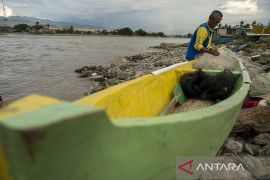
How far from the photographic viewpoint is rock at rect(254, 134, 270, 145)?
379cm

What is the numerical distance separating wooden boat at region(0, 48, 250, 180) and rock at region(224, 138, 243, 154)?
0.97 metres

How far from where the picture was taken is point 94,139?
5.31 feet

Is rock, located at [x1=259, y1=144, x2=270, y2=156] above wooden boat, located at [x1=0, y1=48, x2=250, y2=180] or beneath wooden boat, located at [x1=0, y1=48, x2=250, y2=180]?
beneath

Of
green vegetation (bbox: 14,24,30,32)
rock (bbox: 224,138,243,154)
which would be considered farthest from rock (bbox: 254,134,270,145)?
green vegetation (bbox: 14,24,30,32)

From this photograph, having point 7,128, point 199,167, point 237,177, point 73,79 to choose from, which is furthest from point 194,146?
point 73,79

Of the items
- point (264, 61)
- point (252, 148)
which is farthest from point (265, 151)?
point (264, 61)

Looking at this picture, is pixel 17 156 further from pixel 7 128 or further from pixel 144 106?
pixel 144 106

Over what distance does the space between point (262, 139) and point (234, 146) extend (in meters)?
0.50

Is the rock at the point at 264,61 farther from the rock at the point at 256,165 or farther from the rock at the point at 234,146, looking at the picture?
the rock at the point at 256,165

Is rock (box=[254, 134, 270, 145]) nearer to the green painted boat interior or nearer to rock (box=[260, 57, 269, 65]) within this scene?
the green painted boat interior

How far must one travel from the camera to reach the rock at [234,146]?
3.66 metres

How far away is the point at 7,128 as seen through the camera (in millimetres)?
1314

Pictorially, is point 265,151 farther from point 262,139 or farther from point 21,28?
point 21,28

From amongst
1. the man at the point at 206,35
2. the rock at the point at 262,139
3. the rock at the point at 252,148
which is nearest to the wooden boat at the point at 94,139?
the rock at the point at 252,148
